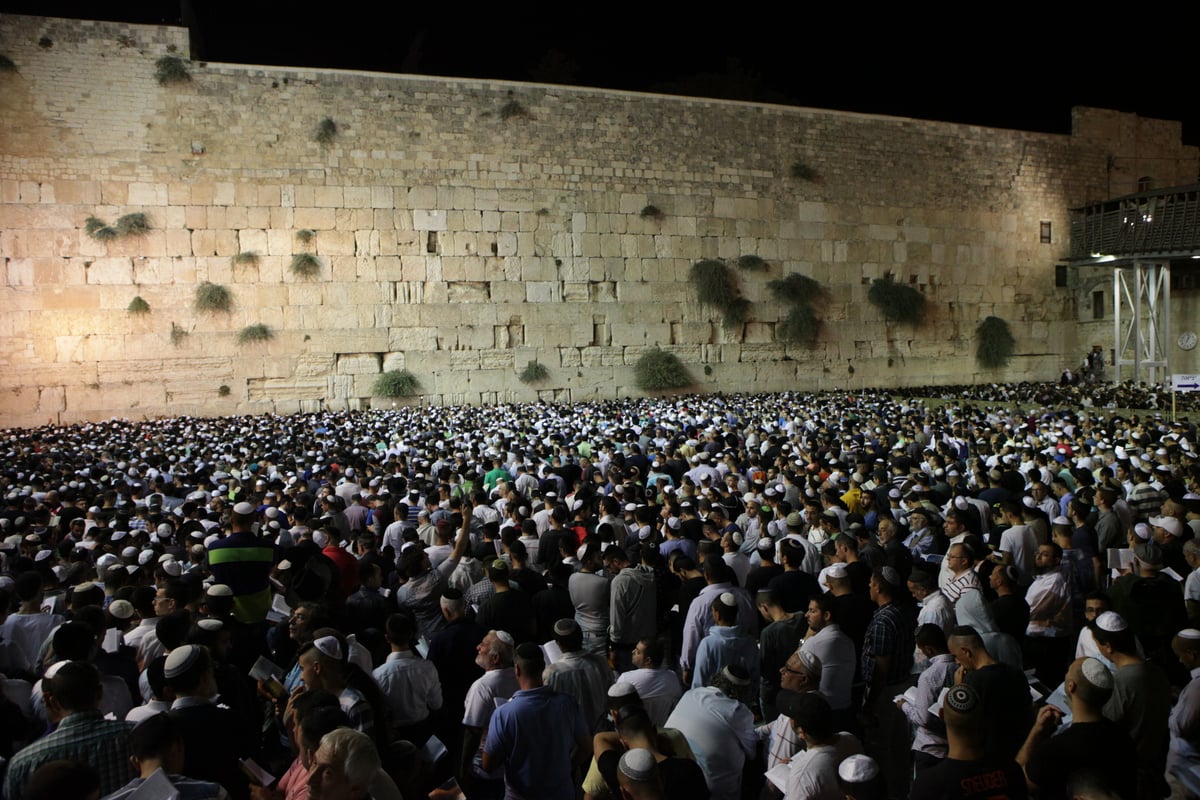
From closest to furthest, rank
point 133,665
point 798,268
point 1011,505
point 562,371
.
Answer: point 133,665, point 1011,505, point 562,371, point 798,268

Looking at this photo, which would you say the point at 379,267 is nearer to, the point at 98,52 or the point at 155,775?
the point at 98,52

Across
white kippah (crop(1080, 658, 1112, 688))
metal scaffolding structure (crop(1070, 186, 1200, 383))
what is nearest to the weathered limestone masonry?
Result: metal scaffolding structure (crop(1070, 186, 1200, 383))

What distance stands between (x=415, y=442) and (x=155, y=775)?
1012cm

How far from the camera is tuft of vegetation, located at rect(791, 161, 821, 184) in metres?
22.4

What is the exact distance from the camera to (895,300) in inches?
903

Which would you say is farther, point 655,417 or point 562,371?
point 562,371

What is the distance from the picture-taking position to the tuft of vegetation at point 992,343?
78.6 ft

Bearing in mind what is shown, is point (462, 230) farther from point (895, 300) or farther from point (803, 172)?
point (895, 300)

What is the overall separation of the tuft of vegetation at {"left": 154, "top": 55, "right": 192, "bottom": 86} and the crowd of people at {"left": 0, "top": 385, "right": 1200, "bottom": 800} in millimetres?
12804

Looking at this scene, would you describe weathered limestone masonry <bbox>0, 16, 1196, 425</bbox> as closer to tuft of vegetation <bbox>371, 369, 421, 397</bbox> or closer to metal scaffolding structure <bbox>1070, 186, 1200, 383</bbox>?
tuft of vegetation <bbox>371, 369, 421, 397</bbox>

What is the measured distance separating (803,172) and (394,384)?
493 inches

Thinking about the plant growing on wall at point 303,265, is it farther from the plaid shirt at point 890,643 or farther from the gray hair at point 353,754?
the gray hair at point 353,754

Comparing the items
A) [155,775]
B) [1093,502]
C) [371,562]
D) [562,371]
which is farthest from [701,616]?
[562,371]

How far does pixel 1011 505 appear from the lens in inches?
220
